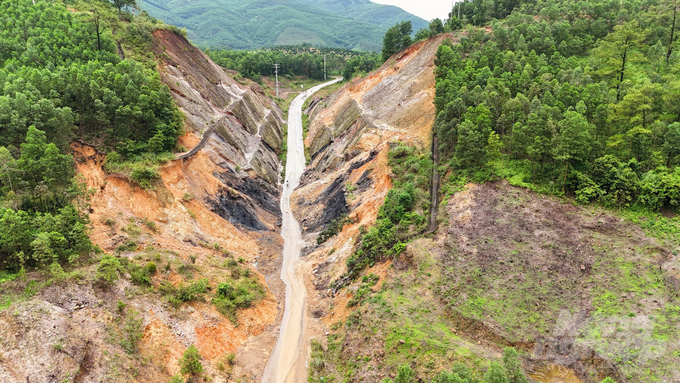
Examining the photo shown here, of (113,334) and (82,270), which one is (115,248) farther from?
(113,334)

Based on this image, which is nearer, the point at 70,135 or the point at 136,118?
the point at 70,135

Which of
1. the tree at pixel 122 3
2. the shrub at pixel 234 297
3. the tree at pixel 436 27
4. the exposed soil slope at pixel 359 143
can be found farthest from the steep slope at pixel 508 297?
the tree at pixel 122 3

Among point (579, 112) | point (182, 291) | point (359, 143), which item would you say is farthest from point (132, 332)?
point (359, 143)

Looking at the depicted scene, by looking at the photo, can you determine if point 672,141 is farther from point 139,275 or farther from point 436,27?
point 436,27

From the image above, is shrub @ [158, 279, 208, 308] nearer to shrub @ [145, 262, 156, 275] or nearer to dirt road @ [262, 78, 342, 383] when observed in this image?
shrub @ [145, 262, 156, 275]

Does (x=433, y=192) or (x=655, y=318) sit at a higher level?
(x=433, y=192)

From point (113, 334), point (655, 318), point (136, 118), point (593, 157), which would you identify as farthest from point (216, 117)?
point (655, 318)

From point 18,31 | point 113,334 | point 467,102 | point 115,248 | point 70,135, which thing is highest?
point 18,31
